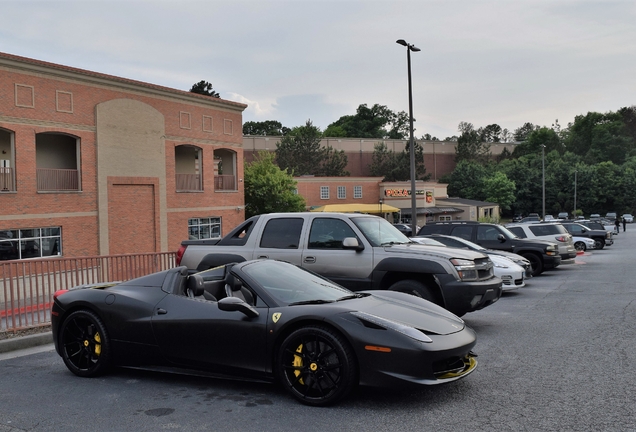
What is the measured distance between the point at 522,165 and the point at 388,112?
42557mm

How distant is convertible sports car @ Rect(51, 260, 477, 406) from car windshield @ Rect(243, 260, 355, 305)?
13mm

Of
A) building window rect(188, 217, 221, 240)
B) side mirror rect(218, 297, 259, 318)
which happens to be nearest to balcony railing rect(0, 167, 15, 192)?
building window rect(188, 217, 221, 240)

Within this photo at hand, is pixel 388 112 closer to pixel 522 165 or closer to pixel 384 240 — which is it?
pixel 522 165

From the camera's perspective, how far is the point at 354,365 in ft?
17.4

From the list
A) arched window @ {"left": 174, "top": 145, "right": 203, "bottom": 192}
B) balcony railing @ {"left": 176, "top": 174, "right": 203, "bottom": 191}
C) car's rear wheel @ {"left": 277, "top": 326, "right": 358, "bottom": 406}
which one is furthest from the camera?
arched window @ {"left": 174, "top": 145, "right": 203, "bottom": 192}

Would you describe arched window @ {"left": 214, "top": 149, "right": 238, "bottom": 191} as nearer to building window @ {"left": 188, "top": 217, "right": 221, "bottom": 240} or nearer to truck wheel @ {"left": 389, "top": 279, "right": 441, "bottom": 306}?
building window @ {"left": 188, "top": 217, "right": 221, "bottom": 240}

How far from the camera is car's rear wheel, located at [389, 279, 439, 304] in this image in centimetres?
842

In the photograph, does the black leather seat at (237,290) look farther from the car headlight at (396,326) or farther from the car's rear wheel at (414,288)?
the car's rear wheel at (414,288)

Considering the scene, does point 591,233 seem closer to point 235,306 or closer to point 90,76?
point 90,76

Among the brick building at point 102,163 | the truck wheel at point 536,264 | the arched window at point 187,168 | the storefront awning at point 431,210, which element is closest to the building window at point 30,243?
the brick building at point 102,163

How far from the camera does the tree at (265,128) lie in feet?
384

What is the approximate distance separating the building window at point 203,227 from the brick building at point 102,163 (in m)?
0.08

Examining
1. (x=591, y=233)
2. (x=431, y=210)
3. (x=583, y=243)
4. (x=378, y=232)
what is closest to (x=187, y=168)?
(x=583, y=243)

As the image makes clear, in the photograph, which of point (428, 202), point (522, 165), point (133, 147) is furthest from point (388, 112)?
point (133, 147)
